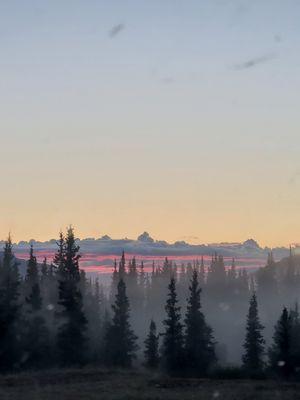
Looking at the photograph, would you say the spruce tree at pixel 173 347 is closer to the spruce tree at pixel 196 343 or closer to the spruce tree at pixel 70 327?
the spruce tree at pixel 196 343

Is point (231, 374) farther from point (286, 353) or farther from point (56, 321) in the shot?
point (56, 321)

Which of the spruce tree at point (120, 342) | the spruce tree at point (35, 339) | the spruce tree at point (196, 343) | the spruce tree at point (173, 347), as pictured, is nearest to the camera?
the spruce tree at point (35, 339)

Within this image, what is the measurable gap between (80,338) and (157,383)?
98.3 feet

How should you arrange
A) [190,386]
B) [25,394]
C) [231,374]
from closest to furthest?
[25,394] → [190,386] → [231,374]

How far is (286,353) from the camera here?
60.4m

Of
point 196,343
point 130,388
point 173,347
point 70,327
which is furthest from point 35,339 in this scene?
point 130,388

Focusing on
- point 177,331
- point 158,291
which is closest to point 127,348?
point 177,331

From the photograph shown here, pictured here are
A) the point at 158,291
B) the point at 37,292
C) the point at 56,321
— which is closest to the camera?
the point at 56,321

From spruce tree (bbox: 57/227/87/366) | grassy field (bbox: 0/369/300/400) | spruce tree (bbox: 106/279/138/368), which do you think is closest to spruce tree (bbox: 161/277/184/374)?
spruce tree (bbox: 106/279/138/368)

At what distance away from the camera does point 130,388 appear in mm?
30906

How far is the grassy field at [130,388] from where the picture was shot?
28.2m

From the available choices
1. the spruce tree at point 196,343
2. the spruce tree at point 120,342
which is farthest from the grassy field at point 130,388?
the spruce tree at point 120,342

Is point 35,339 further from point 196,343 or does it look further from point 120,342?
point 196,343

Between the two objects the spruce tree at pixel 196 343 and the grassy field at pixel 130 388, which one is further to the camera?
the spruce tree at pixel 196 343
